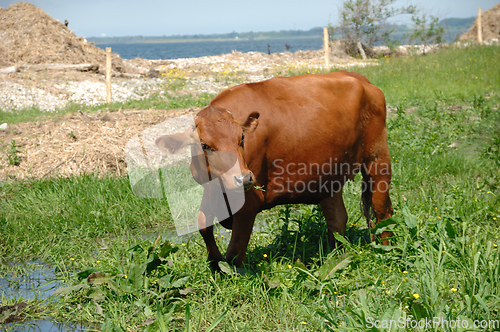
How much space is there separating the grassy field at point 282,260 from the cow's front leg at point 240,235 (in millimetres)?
161

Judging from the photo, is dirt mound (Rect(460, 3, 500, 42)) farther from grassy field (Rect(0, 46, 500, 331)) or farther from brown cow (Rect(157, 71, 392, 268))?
brown cow (Rect(157, 71, 392, 268))

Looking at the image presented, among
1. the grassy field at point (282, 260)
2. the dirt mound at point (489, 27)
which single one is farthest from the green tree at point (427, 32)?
the grassy field at point (282, 260)

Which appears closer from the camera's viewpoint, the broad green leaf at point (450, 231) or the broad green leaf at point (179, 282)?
the broad green leaf at point (179, 282)

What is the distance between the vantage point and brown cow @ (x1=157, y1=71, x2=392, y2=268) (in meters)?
3.02

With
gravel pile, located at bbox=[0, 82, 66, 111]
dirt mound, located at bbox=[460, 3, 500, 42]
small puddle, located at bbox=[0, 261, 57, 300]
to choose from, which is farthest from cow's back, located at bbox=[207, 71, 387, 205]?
dirt mound, located at bbox=[460, 3, 500, 42]

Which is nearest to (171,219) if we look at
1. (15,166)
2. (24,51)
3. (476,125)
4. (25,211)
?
(25,211)

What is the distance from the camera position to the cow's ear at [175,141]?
2.99 meters

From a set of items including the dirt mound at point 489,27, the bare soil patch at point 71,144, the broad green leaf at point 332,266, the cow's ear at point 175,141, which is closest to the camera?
the cow's ear at point 175,141

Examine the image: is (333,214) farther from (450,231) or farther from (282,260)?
(450,231)

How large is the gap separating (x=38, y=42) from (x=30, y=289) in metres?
19.4

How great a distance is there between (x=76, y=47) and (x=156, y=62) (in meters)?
4.18

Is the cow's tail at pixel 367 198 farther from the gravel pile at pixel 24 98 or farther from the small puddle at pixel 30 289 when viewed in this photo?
the gravel pile at pixel 24 98

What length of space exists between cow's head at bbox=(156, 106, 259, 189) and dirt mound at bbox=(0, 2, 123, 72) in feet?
56.6

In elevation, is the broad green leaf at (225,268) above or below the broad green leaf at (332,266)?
above
